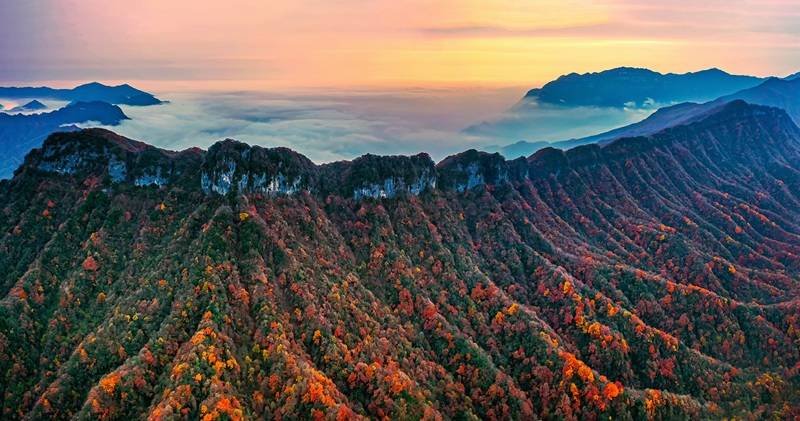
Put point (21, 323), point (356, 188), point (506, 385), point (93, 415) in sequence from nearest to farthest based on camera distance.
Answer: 1. point (93, 415)
2. point (21, 323)
3. point (506, 385)
4. point (356, 188)

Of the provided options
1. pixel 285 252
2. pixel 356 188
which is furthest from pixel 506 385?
pixel 356 188

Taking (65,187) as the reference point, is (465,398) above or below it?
below

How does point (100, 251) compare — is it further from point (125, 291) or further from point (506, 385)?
point (506, 385)

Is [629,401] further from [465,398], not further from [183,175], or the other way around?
[183,175]

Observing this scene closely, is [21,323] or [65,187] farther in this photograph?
[65,187]

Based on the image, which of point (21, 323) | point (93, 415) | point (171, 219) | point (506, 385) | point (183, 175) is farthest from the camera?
point (183, 175)

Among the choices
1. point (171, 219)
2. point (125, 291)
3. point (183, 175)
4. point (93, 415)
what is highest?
point (183, 175)
